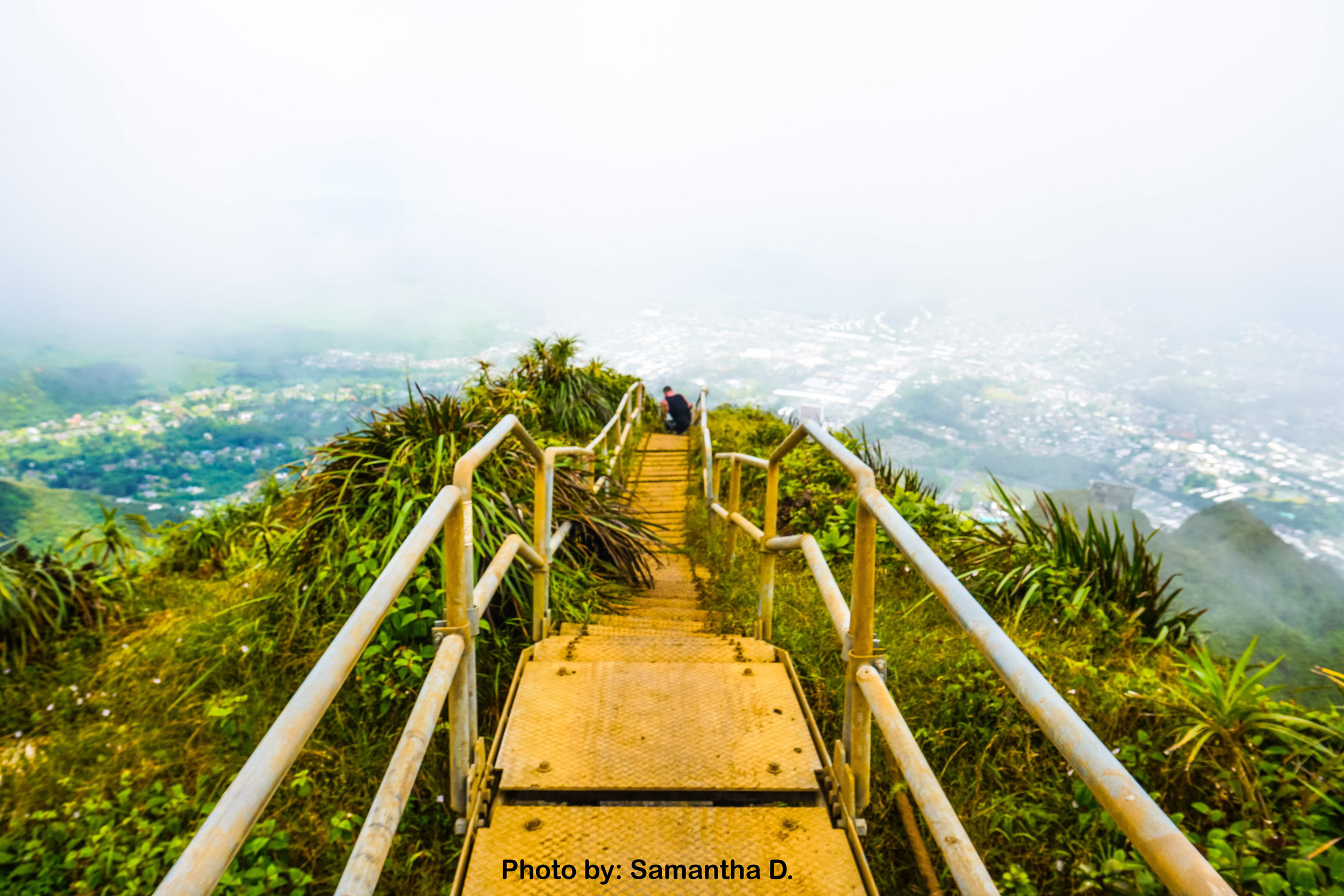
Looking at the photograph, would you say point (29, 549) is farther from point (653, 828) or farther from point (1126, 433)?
point (1126, 433)

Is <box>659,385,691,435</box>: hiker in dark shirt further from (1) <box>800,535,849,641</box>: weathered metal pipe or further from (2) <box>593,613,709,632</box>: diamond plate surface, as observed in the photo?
(1) <box>800,535,849,641</box>: weathered metal pipe

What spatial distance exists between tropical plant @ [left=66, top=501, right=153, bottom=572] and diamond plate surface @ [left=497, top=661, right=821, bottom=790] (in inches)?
187

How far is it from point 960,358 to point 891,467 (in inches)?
2907

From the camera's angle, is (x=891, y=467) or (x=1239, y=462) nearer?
(x=891, y=467)

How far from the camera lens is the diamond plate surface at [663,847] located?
1451 millimetres

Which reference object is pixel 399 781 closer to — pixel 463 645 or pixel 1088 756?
pixel 463 645

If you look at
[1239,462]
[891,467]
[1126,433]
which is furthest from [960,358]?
[891,467]

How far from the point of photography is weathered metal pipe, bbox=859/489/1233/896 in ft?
2.02

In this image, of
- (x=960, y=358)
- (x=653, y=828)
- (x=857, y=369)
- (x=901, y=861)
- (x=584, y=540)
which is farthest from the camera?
(x=960, y=358)

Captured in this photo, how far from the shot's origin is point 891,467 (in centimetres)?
711

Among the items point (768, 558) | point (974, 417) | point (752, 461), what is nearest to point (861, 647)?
point (768, 558)

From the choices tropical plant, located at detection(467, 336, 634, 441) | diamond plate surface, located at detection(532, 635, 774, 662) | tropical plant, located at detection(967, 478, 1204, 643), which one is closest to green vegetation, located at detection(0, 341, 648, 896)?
diamond plate surface, located at detection(532, 635, 774, 662)

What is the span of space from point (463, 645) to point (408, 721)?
21 centimetres

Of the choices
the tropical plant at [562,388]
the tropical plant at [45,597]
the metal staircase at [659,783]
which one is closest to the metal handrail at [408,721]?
the metal staircase at [659,783]
